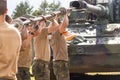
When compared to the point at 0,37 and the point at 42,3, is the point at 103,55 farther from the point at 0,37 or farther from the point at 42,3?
the point at 42,3

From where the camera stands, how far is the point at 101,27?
1078 centimetres

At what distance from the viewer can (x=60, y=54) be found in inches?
356

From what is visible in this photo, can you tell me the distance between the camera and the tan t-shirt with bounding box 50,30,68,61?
902 centimetres

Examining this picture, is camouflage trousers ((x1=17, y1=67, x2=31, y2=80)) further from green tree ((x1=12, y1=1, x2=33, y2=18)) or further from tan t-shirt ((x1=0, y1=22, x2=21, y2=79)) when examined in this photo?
green tree ((x1=12, y1=1, x2=33, y2=18))

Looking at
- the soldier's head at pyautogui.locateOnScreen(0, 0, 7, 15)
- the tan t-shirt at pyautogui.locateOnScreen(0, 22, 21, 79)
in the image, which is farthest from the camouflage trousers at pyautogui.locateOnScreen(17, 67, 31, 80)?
the soldier's head at pyautogui.locateOnScreen(0, 0, 7, 15)

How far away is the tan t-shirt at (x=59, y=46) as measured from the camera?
29.6 ft

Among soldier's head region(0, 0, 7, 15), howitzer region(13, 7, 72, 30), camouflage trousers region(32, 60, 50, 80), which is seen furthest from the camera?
camouflage trousers region(32, 60, 50, 80)

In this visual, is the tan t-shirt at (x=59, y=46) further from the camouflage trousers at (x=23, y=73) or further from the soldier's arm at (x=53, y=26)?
the camouflage trousers at (x=23, y=73)

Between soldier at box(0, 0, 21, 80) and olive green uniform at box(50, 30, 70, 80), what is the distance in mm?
4645

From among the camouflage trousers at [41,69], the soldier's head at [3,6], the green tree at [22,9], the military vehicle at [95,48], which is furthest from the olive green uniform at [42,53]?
the green tree at [22,9]

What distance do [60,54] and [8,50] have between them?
15.7ft

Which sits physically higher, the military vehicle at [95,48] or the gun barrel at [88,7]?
the gun barrel at [88,7]

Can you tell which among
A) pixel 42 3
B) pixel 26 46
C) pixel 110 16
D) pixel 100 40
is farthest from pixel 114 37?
pixel 42 3

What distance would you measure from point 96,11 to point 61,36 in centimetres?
149
